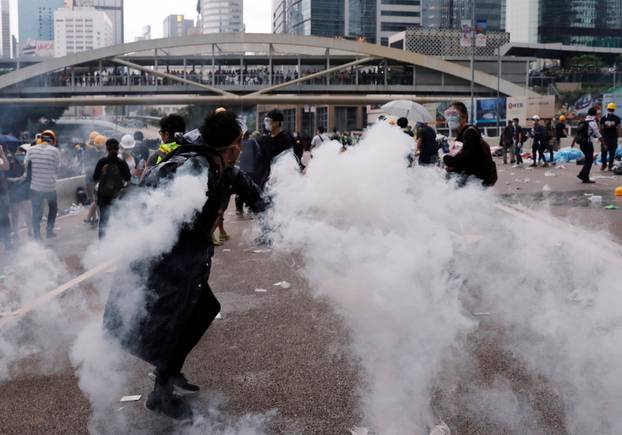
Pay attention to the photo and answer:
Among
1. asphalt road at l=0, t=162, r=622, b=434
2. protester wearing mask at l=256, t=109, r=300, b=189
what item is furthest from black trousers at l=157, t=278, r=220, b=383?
protester wearing mask at l=256, t=109, r=300, b=189

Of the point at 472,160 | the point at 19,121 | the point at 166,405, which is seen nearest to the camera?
the point at 166,405

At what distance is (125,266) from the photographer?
429cm

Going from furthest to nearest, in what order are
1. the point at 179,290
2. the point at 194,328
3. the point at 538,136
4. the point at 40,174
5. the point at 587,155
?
the point at 538,136
the point at 587,155
the point at 40,174
the point at 194,328
the point at 179,290

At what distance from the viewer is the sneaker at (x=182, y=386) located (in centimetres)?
463

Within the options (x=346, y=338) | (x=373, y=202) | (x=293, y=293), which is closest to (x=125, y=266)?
(x=373, y=202)

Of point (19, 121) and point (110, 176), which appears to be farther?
point (19, 121)

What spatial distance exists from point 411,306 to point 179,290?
60.5 inches

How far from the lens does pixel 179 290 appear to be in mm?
4156

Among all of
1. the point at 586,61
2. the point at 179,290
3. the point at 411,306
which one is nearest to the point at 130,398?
the point at 179,290

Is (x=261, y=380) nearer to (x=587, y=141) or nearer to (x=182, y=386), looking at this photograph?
(x=182, y=386)

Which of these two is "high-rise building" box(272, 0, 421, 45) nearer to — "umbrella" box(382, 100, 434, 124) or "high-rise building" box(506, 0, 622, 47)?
"high-rise building" box(506, 0, 622, 47)

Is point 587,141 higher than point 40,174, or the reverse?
point 587,141

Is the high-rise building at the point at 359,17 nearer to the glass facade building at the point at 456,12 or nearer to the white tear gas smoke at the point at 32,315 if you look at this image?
the glass facade building at the point at 456,12

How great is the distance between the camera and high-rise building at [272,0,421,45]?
528ft
